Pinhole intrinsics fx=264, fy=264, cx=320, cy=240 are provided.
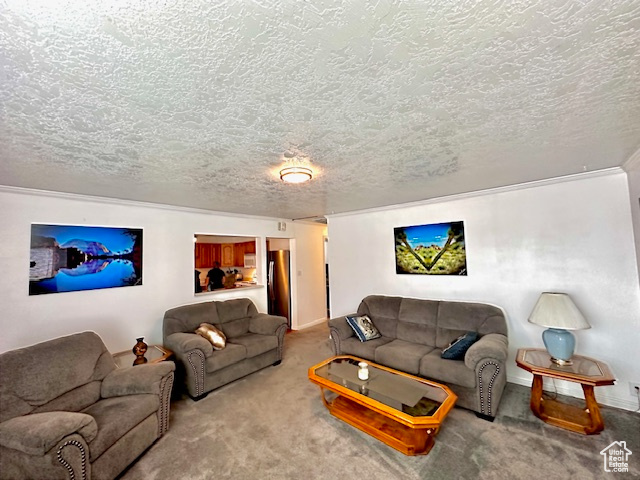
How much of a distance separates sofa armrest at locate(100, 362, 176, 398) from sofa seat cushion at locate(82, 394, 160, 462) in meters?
0.04

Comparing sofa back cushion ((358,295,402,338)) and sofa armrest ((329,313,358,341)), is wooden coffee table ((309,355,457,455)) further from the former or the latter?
sofa back cushion ((358,295,402,338))

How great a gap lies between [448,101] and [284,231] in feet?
14.5

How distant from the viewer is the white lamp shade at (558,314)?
2.50 meters

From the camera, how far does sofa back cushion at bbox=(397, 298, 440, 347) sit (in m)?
3.53

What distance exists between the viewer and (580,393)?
286cm

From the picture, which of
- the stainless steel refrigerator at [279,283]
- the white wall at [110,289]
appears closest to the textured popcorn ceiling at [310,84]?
the white wall at [110,289]

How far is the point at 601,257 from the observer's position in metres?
2.80

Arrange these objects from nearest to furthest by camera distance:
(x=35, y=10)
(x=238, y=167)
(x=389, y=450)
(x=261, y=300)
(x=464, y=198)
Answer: (x=35, y=10) → (x=389, y=450) → (x=238, y=167) → (x=464, y=198) → (x=261, y=300)

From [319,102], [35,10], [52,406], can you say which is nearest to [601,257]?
[319,102]

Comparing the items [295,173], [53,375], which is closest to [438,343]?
[295,173]

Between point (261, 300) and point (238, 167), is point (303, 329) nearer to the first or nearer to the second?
point (261, 300)

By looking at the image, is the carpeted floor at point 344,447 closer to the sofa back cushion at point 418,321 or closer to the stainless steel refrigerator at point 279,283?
the sofa back cushion at point 418,321

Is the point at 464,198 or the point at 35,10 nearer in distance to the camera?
the point at 35,10

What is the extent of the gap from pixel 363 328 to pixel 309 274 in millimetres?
2511
